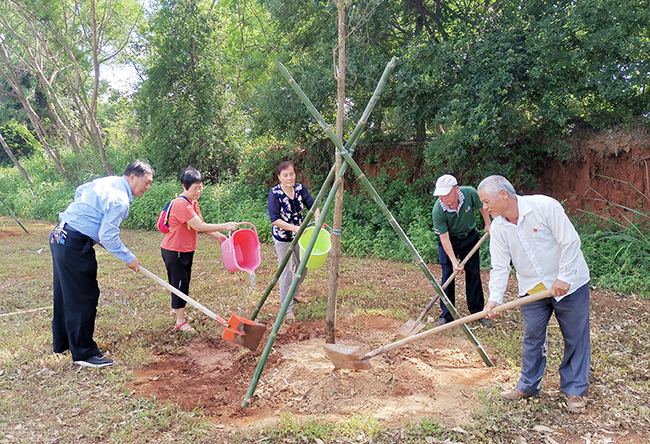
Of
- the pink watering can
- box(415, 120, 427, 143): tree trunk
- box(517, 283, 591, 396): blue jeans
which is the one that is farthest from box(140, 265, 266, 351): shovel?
box(415, 120, 427, 143): tree trunk

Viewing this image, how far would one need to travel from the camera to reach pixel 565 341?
10.5 ft

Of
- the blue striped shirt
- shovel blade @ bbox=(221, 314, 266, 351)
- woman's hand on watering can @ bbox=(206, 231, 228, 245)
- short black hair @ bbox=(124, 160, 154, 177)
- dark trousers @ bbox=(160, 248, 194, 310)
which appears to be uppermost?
short black hair @ bbox=(124, 160, 154, 177)

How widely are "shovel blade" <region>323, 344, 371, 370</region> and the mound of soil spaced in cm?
18

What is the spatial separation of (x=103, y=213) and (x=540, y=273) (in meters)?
3.46

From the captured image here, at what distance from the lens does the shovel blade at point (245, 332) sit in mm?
3867

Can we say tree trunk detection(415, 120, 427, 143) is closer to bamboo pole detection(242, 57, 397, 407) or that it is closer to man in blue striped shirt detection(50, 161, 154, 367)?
bamboo pole detection(242, 57, 397, 407)

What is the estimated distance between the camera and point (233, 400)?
3.44 m

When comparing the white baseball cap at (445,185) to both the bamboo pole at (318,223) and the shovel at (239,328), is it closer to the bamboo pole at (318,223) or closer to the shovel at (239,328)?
the bamboo pole at (318,223)

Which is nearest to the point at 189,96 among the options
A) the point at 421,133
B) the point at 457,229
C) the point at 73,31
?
the point at 73,31

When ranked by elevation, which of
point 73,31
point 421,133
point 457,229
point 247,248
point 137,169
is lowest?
point 247,248

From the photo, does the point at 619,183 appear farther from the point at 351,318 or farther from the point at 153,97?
the point at 153,97

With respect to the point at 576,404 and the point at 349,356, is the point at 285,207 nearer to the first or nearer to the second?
the point at 349,356

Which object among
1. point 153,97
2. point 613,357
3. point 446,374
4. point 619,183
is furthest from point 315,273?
point 153,97

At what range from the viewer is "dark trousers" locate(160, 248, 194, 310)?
4.46m
